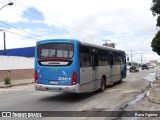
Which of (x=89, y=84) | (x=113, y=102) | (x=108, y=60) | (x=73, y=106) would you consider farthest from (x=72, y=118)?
(x=108, y=60)

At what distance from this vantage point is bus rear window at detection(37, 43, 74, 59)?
1491cm

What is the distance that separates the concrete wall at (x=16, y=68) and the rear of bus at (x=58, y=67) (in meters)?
19.0

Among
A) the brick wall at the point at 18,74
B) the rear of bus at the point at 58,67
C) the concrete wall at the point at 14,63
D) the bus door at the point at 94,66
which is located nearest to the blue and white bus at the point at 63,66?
the rear of bus at the point at 58,67

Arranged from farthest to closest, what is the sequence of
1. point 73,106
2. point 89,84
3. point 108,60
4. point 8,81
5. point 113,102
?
point 8,81 → point 108,60 → point 89,84 → point 113,102 → point 73,106

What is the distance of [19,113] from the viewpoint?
11.4 metres

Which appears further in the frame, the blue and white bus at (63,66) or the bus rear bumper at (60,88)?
the blue and white bus at (63,66)

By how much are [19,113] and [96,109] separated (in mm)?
3045

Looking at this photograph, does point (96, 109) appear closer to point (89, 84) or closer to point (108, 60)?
point (89, 84)

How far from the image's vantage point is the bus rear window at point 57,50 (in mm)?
14914

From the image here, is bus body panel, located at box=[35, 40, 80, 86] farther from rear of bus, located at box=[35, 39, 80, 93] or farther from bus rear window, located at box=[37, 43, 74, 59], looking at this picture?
bus rear window, located at box=[37, 43, 74, 59]

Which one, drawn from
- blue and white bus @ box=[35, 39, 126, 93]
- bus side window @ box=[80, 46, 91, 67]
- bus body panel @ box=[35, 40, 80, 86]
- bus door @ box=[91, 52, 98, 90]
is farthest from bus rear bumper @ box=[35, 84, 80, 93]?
bus door @ box=[91, 52, 98, 90]

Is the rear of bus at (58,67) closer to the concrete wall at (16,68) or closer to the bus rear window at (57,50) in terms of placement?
the bus rear window at (57,50)

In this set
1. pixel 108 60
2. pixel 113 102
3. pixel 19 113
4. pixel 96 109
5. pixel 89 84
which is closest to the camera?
pixel 19 113

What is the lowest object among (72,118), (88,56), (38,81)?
(72,118)
